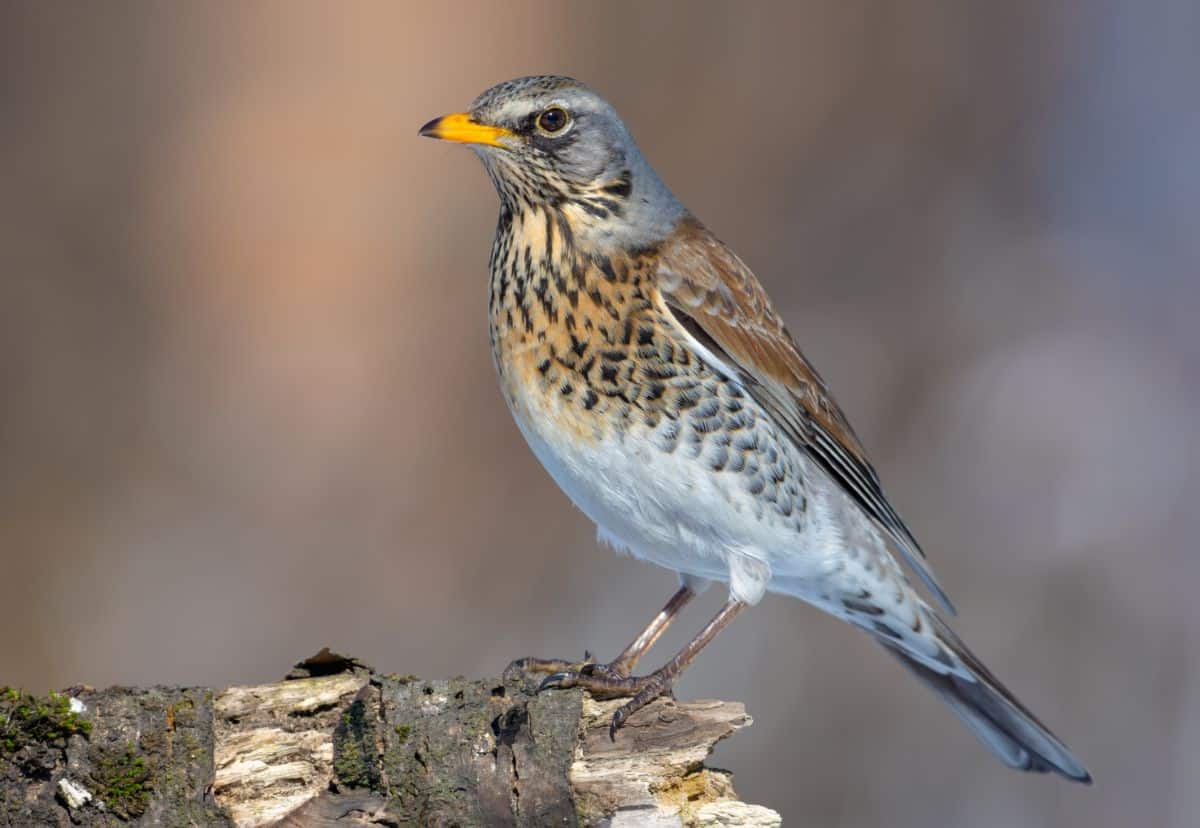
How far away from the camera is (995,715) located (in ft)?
14.9

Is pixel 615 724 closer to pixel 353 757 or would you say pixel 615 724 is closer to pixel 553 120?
pixel 353 757

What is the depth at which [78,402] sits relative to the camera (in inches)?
259

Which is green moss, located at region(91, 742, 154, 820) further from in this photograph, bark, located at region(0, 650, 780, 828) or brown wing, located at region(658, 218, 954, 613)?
brown wing, located at region(658, 218, 954, 613)

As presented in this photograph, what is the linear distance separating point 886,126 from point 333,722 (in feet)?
17.6

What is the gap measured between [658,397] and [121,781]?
5.42ft

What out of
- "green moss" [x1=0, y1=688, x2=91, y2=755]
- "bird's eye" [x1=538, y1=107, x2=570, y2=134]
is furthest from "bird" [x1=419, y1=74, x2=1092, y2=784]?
"green moss" [x1=0, y1=688, x2=91, y2=755]

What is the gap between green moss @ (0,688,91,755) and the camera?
9.61 feet

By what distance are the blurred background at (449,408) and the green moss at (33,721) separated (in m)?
3.26

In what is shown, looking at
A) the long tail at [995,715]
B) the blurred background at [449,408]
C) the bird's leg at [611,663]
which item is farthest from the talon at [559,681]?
the blurred background at [449,408]

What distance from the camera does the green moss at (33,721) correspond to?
2930 mm

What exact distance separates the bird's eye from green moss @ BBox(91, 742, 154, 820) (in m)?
2.03

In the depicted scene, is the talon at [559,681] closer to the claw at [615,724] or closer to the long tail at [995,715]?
the claw at [615,724]

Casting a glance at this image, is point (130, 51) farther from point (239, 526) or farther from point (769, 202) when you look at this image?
point (769, 202)

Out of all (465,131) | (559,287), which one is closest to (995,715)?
(559,287)
